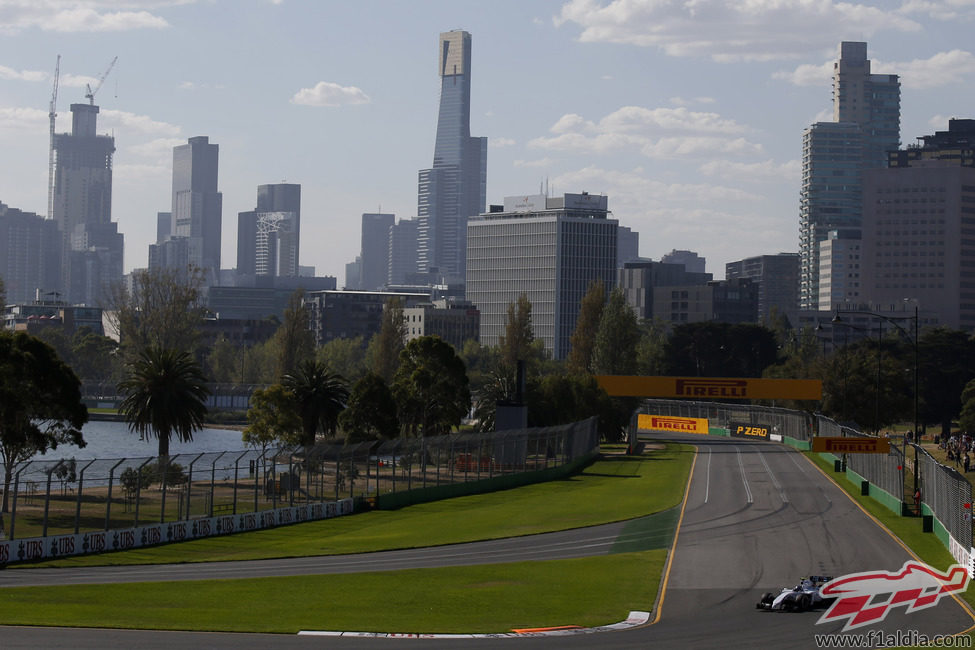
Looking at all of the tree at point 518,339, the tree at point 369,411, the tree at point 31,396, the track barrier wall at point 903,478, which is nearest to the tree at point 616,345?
the tree at point 518,339

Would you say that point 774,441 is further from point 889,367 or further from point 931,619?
point 931,619

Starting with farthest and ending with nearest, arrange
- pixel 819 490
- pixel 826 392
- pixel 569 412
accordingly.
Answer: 1. pixel 826 392
2. pixel 569 412
3. pixel 819 490

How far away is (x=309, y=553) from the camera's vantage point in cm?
5400

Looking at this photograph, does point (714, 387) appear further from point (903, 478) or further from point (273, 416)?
point (903, 478)

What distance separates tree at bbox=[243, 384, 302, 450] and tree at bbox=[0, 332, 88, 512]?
85.5 feet

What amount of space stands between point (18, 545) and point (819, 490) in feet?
171

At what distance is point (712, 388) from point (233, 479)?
232 ft

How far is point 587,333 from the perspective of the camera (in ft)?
581

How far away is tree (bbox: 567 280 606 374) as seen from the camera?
176 m

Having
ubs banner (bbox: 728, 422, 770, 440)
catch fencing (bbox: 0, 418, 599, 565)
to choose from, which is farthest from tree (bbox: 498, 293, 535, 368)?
catch fencing (bbox: 0, 418, 599, 565)

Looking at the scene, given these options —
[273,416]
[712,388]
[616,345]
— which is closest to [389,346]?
[616,345]

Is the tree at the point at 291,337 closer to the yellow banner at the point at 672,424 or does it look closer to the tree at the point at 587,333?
the tree at the point at 587,333

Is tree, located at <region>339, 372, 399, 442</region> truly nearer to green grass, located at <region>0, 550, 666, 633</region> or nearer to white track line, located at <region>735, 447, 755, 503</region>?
white track line, located at <region>735, 447, 755, 503</region>

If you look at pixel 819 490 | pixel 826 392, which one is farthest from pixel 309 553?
pixel 826 392
